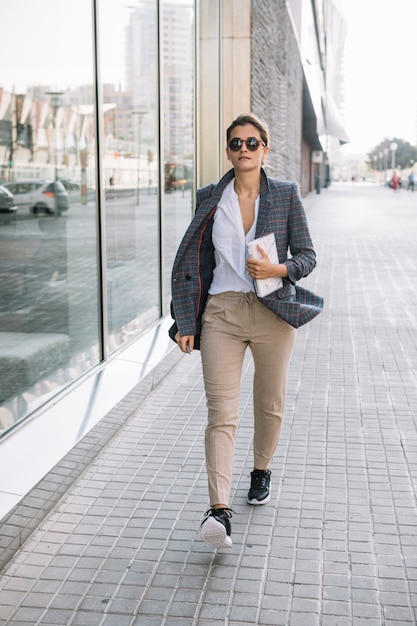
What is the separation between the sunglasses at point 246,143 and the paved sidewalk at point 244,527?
1772mm

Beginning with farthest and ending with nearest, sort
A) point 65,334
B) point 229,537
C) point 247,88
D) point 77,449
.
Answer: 1. point 247,88
2. point 65,334
3. point 77,449
4. point 229,537

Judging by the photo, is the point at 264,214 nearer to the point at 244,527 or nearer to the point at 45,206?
the point at 244,527

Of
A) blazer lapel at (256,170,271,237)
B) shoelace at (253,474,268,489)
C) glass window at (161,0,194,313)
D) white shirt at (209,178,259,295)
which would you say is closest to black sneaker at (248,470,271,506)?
shoelace at (253,474,268,489)

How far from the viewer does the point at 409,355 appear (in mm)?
8125

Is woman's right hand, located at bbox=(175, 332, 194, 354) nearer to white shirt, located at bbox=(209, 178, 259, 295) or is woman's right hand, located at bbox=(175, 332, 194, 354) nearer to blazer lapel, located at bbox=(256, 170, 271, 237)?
white shirt, located at bbox=(209, 178, 259, 295)

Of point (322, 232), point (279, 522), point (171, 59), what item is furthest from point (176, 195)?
point (322, 232)

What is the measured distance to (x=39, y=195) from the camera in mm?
5480

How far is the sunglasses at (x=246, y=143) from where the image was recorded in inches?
154

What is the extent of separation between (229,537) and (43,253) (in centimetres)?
257

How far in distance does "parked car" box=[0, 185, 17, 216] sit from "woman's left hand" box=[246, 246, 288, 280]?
5.63 feet

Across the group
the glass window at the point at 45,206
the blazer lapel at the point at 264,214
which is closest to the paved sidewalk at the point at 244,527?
the glass window at the point at 45,206

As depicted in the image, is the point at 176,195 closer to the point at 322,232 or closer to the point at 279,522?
the point at 279,522

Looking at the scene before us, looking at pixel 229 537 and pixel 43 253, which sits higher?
pixel 43 253

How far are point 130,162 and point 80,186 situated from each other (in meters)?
1.59
